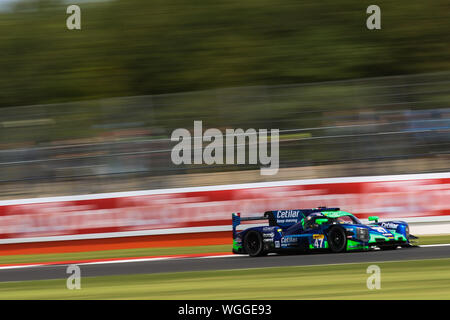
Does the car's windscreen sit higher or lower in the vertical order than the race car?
higher

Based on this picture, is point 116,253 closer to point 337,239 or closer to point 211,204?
point 211,204

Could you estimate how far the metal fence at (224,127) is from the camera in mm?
14820

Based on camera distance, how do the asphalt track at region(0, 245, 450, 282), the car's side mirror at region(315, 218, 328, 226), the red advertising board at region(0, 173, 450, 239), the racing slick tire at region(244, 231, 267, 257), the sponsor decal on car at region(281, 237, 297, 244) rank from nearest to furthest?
the asphalt track at region(0, 245, 450, 282) < the car's side mirror at region(315, 218, 328, 226) < the sponsor decal on car at region(281, 237, 297, 244) < the racing slick tire at region(244, 231, 267, 257) < the red advertising board at region(0, 173, 450, 239)

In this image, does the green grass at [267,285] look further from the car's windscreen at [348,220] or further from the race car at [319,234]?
the car's windscreen at [348,220]

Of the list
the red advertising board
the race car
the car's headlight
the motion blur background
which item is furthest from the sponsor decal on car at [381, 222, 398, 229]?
the motion blur background

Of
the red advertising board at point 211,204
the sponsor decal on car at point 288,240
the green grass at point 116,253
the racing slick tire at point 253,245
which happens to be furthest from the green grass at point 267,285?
the red advertising board at point 211,204

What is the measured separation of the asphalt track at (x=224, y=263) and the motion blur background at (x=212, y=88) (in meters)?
3.57

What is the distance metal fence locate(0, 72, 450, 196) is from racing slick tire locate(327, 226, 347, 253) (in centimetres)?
376

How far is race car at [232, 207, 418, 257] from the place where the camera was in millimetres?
11062

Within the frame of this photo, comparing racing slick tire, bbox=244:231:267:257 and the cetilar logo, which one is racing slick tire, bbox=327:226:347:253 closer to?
the cetilar logo

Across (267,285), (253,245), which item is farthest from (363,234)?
(267,285)

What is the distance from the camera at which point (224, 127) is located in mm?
15883

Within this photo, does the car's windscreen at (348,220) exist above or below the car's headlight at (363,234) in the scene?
above

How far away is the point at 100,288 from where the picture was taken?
9.16 m
